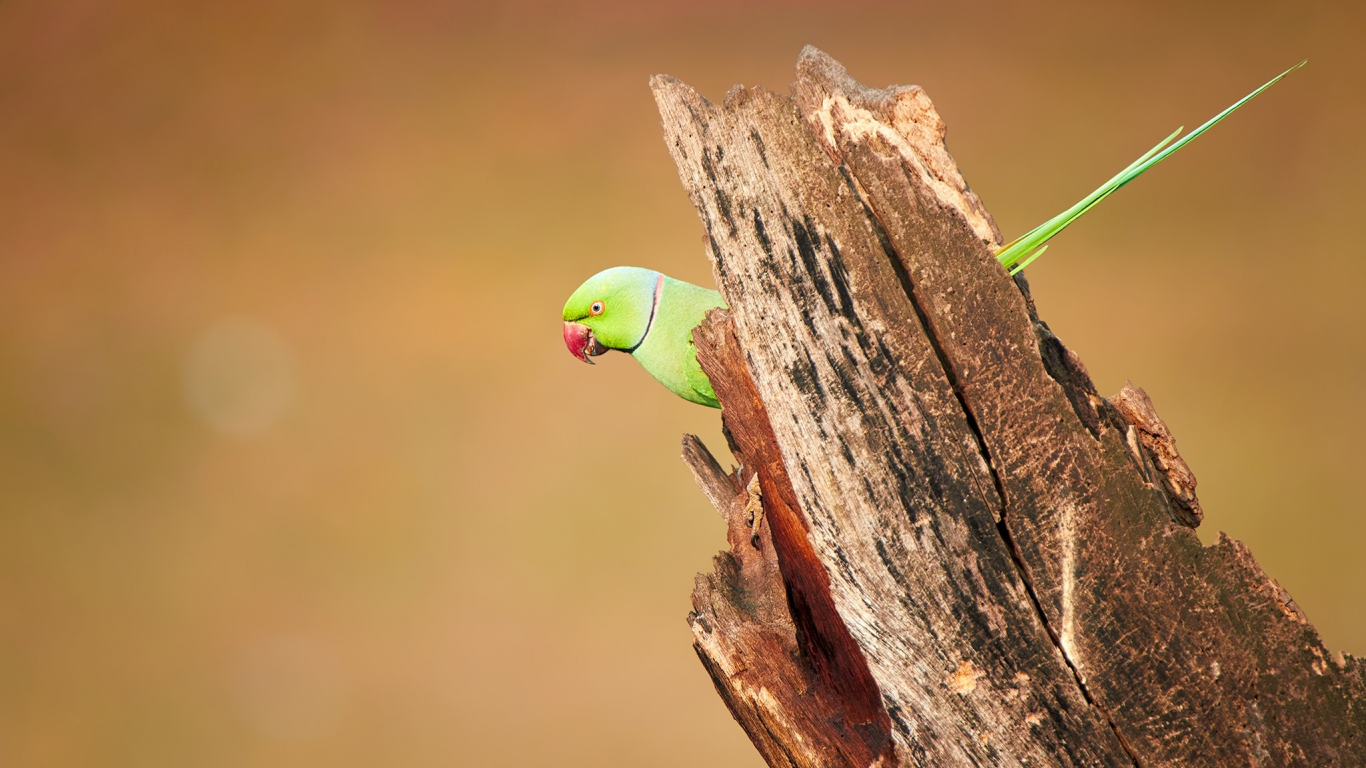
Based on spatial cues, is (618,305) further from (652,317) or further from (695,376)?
(695,376)

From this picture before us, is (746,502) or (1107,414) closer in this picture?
(1107,414)

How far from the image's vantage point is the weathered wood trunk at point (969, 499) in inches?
51.7

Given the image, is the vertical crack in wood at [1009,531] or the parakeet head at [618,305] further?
the parakeet head at [618,305]

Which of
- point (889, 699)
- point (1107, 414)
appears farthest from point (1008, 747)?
point (1107, 414)

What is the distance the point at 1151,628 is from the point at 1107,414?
0.34 metres

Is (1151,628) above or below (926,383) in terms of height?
below

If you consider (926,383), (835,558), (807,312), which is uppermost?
(807,312)

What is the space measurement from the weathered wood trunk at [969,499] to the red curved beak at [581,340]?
3.01 feet

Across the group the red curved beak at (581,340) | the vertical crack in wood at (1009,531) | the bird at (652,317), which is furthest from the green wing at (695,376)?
the vertical crack in wood at (1009,531)

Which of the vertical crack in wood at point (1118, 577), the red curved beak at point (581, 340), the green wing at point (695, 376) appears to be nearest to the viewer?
the vertical crack in wood at point (1118, 577)

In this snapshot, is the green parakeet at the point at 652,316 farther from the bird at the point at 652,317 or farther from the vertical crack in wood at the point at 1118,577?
the vertical crack in wood at the point at 1118,577

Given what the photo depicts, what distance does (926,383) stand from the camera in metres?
1.35

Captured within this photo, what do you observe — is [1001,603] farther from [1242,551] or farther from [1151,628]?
[1242,551]

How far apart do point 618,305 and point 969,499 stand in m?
1.16
